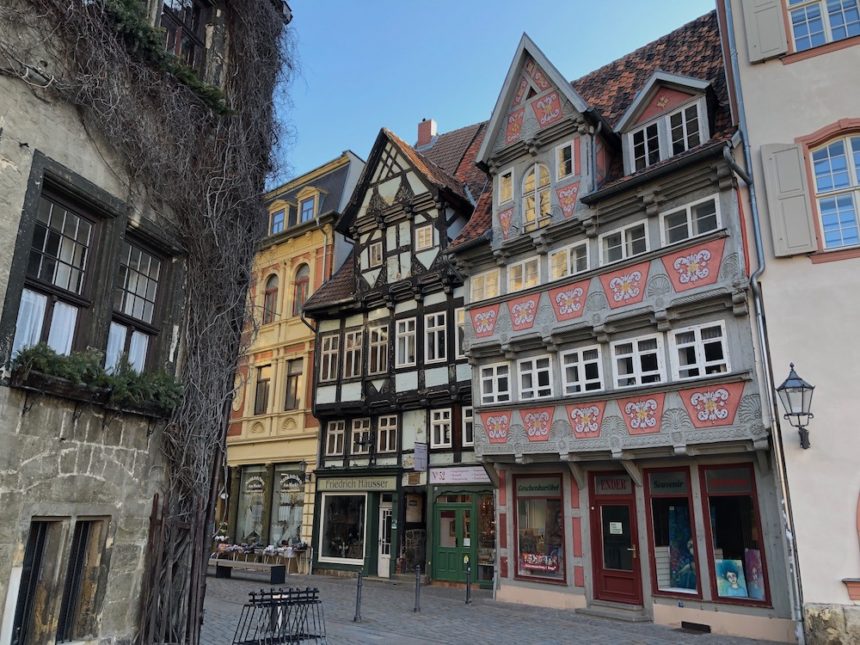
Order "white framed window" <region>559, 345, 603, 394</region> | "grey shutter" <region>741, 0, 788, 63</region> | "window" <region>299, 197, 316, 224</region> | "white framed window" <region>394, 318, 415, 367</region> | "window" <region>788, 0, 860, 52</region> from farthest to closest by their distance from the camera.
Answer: "window" <region>299, 197, 316, 224</region> < "white framed window" <region>394, 318, 415, 367</region> < "white framed window" <region>559, 345, 603, 394</region> < "grey shutter" <region>741, 0, 788, 63</region> < "window" <region>788, 0, 860, 52</region>

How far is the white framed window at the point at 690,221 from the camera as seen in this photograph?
1296cm

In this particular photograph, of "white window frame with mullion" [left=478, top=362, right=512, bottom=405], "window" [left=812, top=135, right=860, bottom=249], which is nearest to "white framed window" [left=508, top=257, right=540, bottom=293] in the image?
"white window frame with mullion" [left=478, top=362, right=512, bottom=405]

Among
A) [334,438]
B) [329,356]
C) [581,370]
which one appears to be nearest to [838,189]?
[581,370]

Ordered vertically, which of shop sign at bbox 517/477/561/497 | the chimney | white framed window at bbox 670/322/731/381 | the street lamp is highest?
the chimney

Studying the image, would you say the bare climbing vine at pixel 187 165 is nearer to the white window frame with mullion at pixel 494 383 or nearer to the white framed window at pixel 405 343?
the white window frame with mullion at pixel 494 383

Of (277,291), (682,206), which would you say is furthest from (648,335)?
(277,291)

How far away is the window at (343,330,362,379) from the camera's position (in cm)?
2252

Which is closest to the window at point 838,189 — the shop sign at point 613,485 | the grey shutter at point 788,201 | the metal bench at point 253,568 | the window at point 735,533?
the grey shutter at point 788,201

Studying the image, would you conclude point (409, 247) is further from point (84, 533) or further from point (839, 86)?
point (84, 533)

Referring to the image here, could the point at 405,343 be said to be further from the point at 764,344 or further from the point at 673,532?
the point at 764,344

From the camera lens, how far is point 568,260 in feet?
51.1

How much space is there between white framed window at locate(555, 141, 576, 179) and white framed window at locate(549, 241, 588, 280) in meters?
1.83

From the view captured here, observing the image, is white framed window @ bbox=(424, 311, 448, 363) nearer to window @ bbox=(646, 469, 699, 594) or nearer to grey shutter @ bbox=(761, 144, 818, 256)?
window @ bbox=(646, 469, 699, 594)

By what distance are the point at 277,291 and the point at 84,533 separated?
66.7 feet
